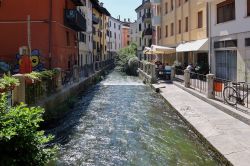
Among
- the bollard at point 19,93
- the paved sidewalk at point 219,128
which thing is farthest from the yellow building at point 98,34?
the bollard at point 19,93

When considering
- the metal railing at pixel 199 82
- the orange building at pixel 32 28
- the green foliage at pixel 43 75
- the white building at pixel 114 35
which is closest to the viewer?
the green foliage at pixel 43 75

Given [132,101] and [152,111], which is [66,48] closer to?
[132,101]

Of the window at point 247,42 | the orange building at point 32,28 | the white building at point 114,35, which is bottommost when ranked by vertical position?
the window at point 247,42

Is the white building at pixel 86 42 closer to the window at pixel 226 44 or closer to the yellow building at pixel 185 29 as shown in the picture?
the yellow building at pixel 185 29

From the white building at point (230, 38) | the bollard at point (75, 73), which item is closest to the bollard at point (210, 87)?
the white building at point (230, 38)

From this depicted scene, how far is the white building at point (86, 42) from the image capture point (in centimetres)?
3825

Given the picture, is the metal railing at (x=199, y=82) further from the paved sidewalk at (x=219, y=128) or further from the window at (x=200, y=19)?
the window at (x=200, y=19)

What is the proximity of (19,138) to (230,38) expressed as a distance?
59.2 feet

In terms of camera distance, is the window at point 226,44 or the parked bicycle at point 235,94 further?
A: the window at point 226,44

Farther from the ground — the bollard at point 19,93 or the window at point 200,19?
the window at point 200,19

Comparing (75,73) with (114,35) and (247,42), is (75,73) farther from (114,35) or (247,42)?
(114,35)

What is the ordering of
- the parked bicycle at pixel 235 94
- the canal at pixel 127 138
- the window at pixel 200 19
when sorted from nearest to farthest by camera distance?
the canal at pixel 127 138, the parked bicycle at pixel 235 94, the window at pixel 200 19

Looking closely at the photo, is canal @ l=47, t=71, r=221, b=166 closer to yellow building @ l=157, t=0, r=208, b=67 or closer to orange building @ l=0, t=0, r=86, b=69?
orange building @ l=0, t=0, r=86, b=69

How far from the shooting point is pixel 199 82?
20.8 metres
